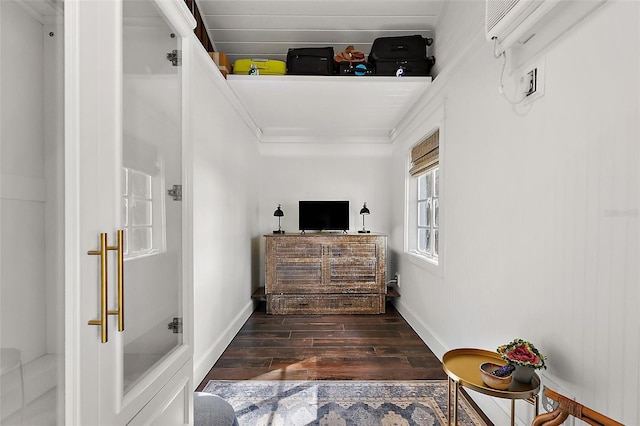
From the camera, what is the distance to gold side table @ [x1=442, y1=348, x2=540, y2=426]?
4.40 ft

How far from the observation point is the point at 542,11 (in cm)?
134

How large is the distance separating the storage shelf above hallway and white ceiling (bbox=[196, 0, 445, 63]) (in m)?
0.41

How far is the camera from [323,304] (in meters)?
4.05

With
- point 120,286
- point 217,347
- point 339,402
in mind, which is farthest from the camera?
point 217,347

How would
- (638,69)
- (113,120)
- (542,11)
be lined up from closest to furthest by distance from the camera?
(113,120)
(638,69)
(542,11)

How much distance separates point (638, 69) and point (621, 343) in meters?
0.88

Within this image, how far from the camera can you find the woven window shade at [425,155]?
3.00 meters

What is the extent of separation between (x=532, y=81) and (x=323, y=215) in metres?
3.21

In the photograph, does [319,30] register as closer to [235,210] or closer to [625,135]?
[235,210]

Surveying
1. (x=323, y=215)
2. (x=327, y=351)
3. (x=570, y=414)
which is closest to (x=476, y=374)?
(x=570, y=414)

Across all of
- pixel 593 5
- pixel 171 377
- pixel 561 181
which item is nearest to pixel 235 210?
pixel 171 377

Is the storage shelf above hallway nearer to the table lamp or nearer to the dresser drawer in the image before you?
the table lamp

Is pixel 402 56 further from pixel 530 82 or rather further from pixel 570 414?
pixel 570 414

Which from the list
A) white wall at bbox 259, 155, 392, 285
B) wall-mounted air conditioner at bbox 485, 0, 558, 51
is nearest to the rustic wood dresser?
white wall at bbox 259, 155, 392, 285
